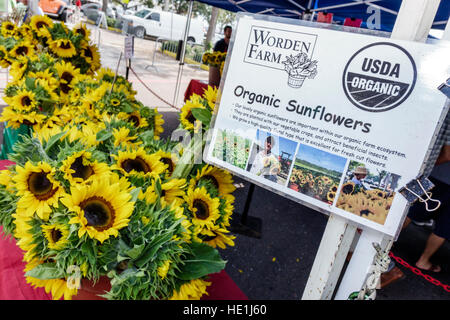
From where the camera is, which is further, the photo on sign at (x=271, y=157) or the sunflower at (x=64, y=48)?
the sunflower at (x=64, y=48)

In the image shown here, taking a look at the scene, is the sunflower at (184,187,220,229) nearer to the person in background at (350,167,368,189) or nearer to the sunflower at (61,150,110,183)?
the sunflower at (61,150,110,183)

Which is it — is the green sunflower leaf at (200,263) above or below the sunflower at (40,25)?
below

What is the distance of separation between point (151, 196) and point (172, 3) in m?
33.0

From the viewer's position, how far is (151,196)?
896mm

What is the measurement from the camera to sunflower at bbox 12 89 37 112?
162 centimetres

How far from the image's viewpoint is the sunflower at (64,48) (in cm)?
213

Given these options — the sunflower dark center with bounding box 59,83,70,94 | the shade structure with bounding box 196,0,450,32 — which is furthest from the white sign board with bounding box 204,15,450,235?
the shade structure with bounding box 196,0,450,32

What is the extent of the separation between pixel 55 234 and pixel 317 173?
70 cm

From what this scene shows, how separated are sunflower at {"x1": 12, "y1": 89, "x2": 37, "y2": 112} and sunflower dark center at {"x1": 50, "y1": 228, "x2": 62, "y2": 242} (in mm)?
1082

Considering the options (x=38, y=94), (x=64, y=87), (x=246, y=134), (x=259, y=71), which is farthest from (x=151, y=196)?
(x=64, y=87)

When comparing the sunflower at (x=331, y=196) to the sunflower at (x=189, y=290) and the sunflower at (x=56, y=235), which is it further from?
the sunflower at (x=56, y=235)

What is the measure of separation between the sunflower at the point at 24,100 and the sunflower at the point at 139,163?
934 mm

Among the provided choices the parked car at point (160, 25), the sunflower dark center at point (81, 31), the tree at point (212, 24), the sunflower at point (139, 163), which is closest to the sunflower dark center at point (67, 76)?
the sunflower dark center at point (81, 31)

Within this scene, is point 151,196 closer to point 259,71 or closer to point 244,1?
point 259,71
